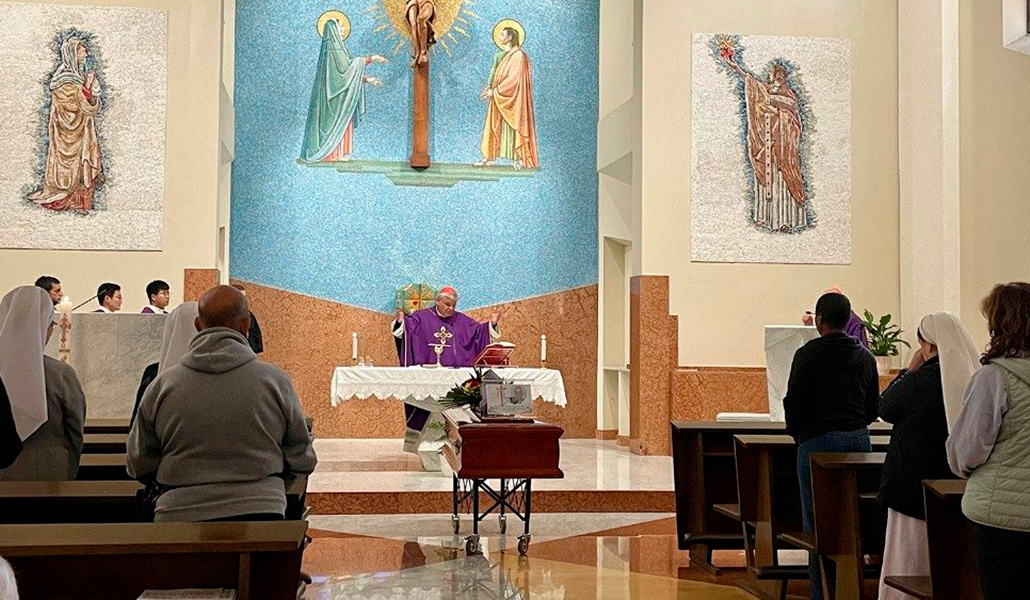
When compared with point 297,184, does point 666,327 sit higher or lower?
lower

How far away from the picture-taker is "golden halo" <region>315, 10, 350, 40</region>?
14.7 metres

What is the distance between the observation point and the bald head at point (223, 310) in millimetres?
3898

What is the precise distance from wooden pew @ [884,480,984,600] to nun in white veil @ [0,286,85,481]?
141 inches

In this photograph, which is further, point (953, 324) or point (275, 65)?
point (275, 65)

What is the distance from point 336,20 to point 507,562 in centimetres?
933

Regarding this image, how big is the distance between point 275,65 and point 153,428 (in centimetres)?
1142

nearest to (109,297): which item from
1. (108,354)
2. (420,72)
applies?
(108,354)

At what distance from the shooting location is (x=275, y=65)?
14562 mm

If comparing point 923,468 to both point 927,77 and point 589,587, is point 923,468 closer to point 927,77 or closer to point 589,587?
point 589,587

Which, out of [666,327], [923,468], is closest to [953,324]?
[923,468]

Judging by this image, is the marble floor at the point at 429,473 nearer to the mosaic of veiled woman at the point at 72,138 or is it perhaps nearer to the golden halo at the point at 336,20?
the mosaic of veiled woman at the point at 72,138

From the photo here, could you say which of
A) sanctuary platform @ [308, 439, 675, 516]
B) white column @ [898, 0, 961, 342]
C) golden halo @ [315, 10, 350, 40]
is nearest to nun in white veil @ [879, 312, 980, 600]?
sanctuary platform @ [308, 439, 675, 516]

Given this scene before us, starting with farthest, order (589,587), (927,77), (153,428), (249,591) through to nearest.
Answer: (927,77) → (589,587) → (153,428) → (249,591)

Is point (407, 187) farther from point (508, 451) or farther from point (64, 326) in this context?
point (508, 451)
